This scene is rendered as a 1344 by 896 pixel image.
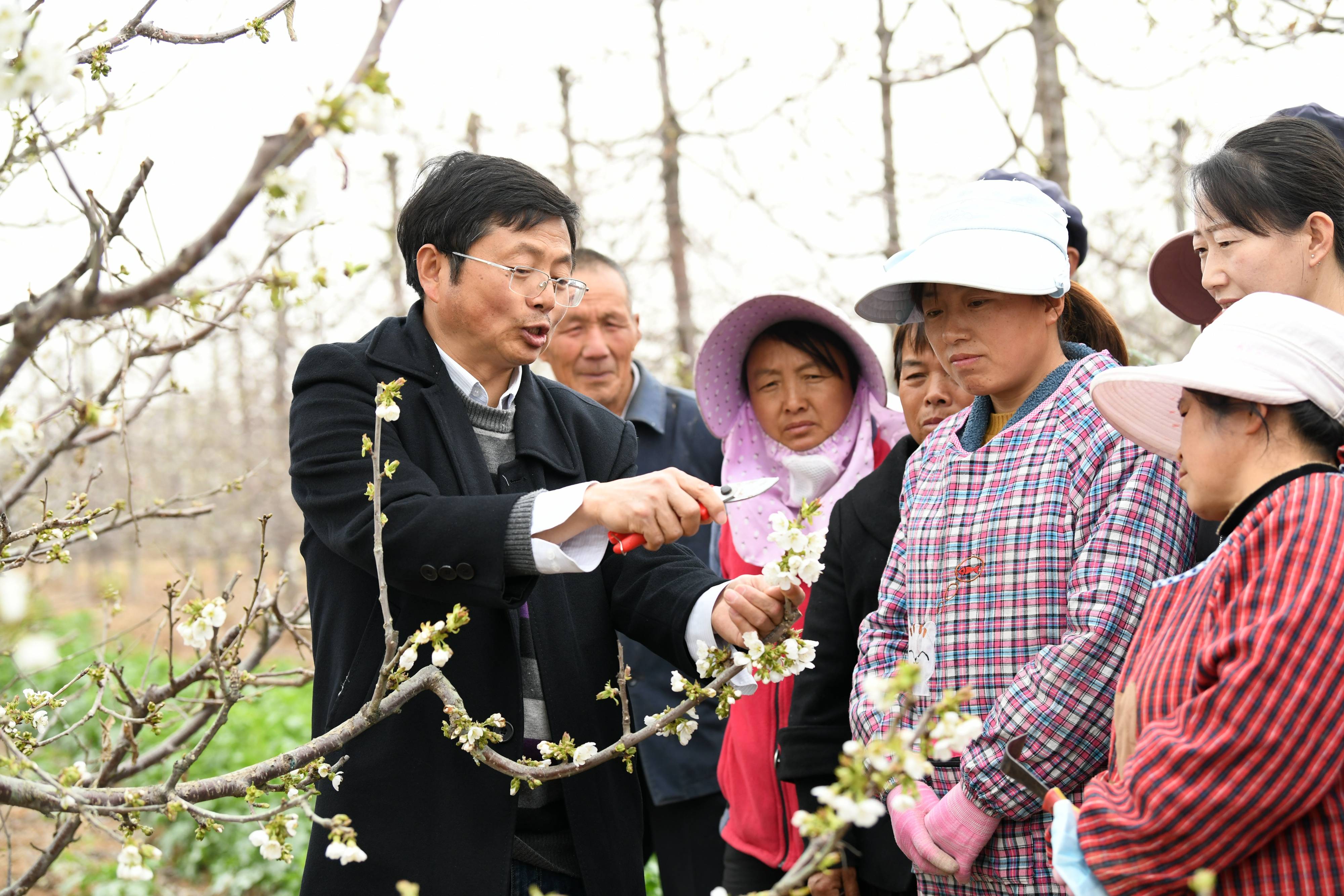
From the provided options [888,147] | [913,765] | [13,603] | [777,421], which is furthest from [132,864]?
[888,147]

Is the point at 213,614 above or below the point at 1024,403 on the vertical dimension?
below

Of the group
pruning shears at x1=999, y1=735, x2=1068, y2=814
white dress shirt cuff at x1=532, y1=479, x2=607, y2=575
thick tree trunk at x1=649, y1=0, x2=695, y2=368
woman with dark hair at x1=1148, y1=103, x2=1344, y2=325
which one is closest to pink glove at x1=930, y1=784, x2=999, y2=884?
pruning shears at x1=999, y1=735, x2=1068, y2=814

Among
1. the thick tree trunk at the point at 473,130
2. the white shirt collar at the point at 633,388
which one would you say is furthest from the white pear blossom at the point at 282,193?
the thick tree trunk at the point at 473,130

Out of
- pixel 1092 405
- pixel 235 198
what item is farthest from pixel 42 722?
pixel 1092 405

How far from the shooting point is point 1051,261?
2379mm

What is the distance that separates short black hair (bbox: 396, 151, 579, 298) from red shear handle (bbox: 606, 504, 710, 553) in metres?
0.71

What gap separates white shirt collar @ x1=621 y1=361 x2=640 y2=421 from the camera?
14.1ft

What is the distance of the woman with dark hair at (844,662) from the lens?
2648 mm

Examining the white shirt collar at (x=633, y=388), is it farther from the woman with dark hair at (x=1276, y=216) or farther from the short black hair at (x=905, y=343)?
the woman with dark hair at (x=1276, y=216)

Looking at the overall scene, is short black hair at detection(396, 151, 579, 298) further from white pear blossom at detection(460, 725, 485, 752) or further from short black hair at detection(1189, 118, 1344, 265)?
short black hair at detection(1189, 118, 1344, 265)

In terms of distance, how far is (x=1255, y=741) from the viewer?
152 cm

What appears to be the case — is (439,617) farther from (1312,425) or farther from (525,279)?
(1312,425)

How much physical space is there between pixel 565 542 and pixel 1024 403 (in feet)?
3.38

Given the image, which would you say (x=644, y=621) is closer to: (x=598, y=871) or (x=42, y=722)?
(x=598, y=871)
